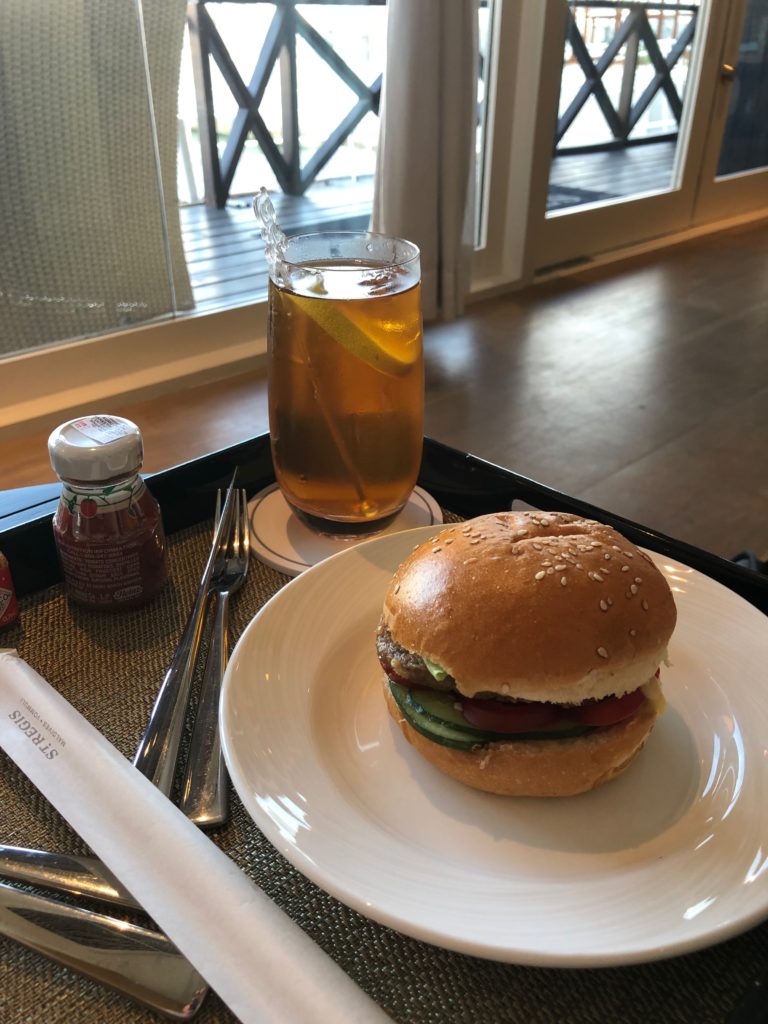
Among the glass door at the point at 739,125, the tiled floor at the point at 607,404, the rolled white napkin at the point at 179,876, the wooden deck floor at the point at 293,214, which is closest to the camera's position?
the rolled white napkin at the point at 179,876

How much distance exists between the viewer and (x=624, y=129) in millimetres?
3686

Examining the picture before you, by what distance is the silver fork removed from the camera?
1.83ft

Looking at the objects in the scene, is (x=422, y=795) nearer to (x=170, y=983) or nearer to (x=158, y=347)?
(x=170, y=983)

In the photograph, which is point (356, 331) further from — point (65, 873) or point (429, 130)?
point (429, 130)

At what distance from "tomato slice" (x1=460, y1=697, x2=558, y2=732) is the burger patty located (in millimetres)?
25

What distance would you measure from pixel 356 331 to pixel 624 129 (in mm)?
3483

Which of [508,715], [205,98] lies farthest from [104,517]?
[205,98]

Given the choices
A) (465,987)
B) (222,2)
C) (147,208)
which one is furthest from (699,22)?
(465,987)

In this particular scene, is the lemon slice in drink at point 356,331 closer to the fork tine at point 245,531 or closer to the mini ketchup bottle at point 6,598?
the fork tine at point 245,531

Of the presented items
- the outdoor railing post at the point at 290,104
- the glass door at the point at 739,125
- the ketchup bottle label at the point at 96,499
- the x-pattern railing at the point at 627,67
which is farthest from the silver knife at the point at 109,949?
the glass door at the point at 739,125

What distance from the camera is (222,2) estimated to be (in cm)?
232

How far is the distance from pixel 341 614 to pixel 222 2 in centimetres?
227

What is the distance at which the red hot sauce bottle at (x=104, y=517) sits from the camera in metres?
0.70

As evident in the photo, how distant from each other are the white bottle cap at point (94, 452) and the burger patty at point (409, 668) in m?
0.28
